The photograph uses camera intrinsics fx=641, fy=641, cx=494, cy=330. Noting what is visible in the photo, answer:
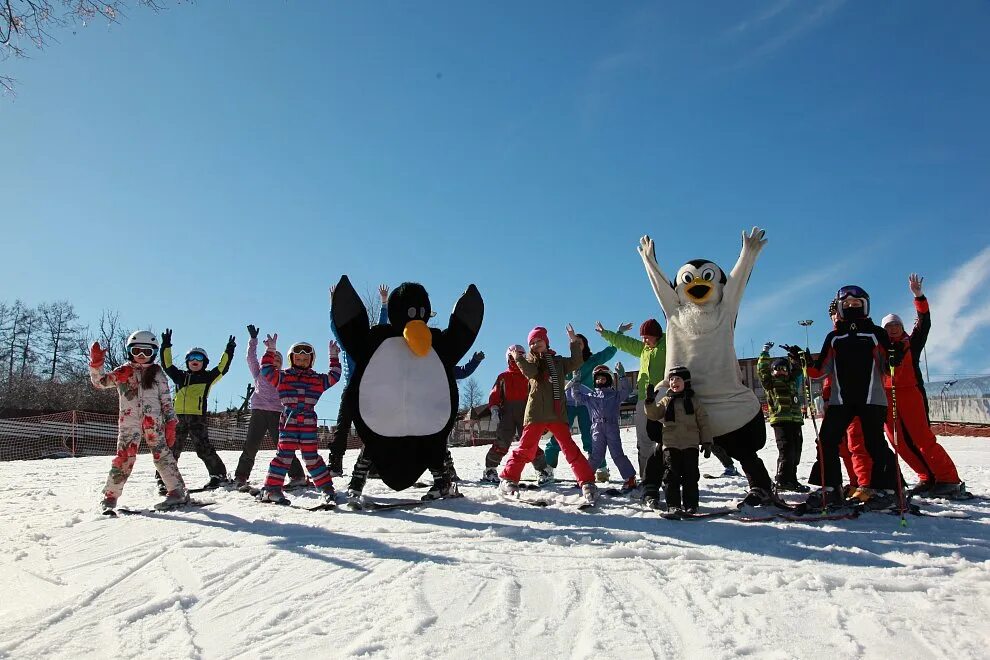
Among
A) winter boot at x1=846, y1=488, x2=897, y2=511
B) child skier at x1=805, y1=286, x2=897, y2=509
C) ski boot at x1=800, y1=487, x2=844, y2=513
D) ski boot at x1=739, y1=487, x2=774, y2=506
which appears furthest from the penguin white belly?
winter boot at x1=846, y1=488, x2=897, y2=511

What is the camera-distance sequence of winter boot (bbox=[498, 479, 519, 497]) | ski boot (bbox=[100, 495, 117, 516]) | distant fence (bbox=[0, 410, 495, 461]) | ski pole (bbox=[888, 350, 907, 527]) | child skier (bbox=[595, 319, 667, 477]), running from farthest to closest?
distant fence (bbox=[0, 410, 495, 461]), child skier (bbox=[595, 319, 667, 477]), winter boot (bbox=[498, 479, 519, 497]), ski boot (bbox=[100, 495, 117, 516]), ski pole (bbox=[888, 350, 907, 527])

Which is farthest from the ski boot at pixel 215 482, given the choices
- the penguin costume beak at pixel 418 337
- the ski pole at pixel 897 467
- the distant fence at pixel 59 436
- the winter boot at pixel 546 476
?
the distant fence at pixel 59 436

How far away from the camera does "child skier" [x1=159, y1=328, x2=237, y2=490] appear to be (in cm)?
779

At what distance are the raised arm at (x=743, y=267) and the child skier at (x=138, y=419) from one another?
5381 mm

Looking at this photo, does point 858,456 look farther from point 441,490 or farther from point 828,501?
point 441,490

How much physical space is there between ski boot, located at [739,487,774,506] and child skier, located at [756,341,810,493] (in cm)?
139

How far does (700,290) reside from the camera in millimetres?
5637

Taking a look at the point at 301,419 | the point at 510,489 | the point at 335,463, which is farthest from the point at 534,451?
the point at 335,463

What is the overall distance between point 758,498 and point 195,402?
644cm

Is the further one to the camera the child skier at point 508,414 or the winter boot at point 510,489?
the child skier at point 508,414

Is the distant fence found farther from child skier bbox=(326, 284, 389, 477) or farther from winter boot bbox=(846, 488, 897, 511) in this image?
winter boot bbox=(846, 488, 897, 511)

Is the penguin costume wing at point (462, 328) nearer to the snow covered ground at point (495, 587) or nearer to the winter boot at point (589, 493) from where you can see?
the snow covered ground at point (495, 587)

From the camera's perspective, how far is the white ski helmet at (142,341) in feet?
20.9

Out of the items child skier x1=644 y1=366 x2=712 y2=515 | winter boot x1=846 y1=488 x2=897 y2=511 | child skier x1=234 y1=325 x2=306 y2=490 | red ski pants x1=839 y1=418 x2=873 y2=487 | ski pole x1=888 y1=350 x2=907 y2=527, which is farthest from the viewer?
child skier x1=234 y1=325 x2=306 y2=490
